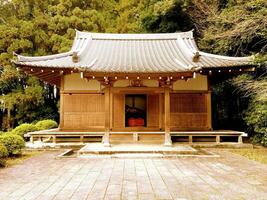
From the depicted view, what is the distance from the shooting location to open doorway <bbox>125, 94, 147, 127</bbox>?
47.4ft

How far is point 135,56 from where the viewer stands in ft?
45.8

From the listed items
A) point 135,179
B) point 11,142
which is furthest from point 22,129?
point 135,179

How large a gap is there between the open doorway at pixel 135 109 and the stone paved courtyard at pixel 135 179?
18.1 feet

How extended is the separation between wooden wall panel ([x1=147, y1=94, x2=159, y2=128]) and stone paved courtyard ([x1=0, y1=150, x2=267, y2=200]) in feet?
15.0

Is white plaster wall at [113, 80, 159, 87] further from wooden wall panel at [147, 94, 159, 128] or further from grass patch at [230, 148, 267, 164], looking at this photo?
grass patch at [230, 148, 267, 164]

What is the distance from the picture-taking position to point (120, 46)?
51.5ft

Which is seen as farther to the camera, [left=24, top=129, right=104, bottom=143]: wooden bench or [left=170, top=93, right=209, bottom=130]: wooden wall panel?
[left=170, top=93, right=209, bottom=130]: wooden wall panel

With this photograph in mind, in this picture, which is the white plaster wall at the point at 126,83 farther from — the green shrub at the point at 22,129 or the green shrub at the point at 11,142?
the green shrub at the point at 22,129

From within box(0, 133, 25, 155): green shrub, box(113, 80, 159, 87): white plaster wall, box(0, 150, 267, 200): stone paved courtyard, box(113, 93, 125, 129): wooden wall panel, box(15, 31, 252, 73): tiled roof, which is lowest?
box(0, 150, 267, 200): stone paved courtyard

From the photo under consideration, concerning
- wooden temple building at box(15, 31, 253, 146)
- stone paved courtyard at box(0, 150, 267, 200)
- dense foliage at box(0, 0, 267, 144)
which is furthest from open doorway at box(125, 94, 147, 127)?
stone paved courtyard at box(0, 150, 267, 200)

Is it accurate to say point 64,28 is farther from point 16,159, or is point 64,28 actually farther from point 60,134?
point 16,159

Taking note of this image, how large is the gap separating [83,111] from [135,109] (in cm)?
285

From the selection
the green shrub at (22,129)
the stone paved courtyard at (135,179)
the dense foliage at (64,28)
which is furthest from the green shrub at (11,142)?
the dense foliage at (64,28)

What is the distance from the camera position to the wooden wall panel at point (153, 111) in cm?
1348
